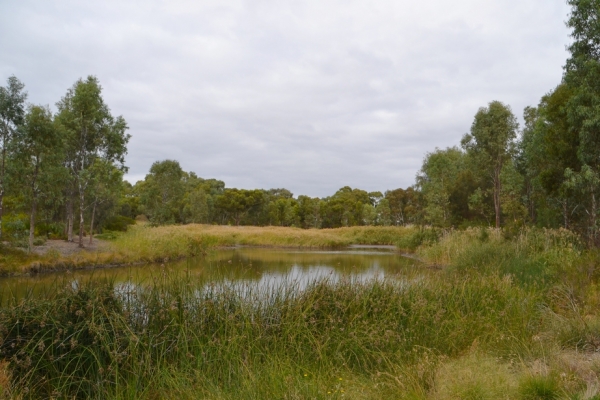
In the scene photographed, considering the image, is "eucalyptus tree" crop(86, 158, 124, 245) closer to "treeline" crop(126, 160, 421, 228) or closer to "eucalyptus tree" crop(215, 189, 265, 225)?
"treeline" crop(126, 160, 421, 228)

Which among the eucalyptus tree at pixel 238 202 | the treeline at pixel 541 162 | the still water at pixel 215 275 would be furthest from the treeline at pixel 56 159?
the eucalyptus tree at pixel 238 202

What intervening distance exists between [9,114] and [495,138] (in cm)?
3457

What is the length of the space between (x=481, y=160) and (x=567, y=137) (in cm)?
1948

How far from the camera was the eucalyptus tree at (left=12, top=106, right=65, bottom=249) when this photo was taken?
704 inches

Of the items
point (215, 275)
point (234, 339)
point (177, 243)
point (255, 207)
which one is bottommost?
point (234, 339)

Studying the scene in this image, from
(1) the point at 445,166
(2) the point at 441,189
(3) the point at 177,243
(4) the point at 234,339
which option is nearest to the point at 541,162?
(2) the point at 441,189

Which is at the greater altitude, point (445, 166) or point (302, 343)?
point (445, 166)

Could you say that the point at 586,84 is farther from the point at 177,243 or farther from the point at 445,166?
the point at 445,166

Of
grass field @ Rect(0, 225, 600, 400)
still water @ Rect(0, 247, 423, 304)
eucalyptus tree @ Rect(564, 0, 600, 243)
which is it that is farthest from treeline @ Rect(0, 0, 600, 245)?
grass field @ Rect(0, 225, 600, 400)

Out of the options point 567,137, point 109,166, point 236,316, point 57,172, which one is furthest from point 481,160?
point 236,316

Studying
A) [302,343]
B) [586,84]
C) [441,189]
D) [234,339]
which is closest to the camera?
[234,339]

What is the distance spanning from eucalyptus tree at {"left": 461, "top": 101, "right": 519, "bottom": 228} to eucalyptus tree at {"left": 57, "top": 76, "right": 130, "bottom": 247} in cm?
2835

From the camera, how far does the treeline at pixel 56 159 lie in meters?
17.2

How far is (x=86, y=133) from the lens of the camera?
2402cm
